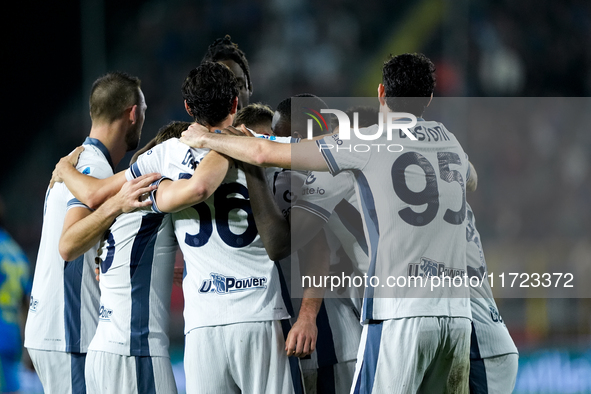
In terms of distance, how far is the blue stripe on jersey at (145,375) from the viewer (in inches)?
116

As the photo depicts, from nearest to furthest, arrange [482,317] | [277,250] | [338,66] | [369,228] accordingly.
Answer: [277,250] < [369,228] < [482,317] < [338,66]

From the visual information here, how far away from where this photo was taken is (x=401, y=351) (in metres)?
2.83

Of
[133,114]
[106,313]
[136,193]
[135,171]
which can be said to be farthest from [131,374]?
[133,114]

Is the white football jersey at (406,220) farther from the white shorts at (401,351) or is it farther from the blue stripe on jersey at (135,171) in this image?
the blue stripe on jersey at (135,171)

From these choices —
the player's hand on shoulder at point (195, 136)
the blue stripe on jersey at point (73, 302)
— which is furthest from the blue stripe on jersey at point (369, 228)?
the blue stripe on jersey at point (73, 302)

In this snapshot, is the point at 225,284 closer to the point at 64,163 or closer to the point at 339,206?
the point at 339,206

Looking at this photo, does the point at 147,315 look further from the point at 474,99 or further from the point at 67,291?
the point at 474,99

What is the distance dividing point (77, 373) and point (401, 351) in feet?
6.05

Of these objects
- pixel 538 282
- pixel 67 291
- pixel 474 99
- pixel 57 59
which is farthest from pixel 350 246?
pixel 57 59

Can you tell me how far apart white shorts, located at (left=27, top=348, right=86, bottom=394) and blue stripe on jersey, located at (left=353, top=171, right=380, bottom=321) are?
1.68 meters

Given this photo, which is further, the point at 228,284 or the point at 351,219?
the point at 351,219

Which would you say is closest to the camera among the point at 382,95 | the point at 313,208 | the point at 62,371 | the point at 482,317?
the point at 313,208

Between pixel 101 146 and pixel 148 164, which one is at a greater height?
pixel 101 146

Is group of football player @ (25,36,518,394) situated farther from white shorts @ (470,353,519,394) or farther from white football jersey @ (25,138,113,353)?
white football jersey @ (25,138,113,353)
